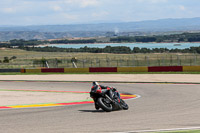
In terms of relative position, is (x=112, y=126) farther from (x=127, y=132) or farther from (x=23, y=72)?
(x=23, y=72)

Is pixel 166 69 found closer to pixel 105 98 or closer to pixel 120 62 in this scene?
pixel 120 62

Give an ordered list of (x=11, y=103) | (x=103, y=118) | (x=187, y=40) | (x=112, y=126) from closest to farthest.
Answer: (x=112, y=126), (x=103, y=118), (x=11, y=103), (x=187, y=40)

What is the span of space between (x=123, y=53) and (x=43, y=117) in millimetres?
69219

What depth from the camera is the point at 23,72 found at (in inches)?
1618

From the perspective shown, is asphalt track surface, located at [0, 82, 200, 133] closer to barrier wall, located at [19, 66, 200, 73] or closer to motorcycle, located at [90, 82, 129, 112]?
motorcycle, located at [90, 82, 129, 112]

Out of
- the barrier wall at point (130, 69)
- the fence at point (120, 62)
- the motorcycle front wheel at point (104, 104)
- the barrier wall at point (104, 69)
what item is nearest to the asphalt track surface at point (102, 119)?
the motorcycle front wheel at point (104, 104)

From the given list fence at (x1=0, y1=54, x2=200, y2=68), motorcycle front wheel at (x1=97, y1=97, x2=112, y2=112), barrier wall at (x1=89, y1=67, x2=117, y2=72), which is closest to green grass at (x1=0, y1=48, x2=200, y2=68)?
fence at (x1=0, y1=54, x2=200, y2=68)

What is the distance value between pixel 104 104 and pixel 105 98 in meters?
0.20

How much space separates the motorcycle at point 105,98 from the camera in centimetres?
1229

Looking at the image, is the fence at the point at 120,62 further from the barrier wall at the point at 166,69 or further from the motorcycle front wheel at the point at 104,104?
the motorcycle front wheel at the point at 104,104

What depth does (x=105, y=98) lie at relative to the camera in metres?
12.5

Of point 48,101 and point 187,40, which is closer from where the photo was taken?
point 48,101

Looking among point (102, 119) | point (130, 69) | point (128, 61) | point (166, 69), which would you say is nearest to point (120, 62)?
point (130, 69)

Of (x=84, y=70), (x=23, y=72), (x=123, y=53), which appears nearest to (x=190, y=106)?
(x=84, y=70)
